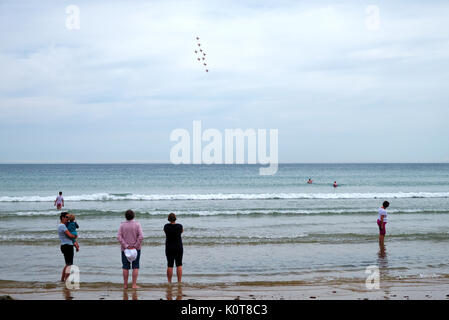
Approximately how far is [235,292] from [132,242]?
95.8 inches

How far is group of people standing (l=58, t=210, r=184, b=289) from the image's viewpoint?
29.5 feet

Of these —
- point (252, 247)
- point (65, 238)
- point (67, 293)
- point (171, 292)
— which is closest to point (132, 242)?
point (171, 292)

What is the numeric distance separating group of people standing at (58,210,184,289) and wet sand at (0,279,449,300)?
41 centimetres

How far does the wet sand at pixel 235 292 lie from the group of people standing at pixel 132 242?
0.41m

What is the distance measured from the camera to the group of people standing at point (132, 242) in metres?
Result: 8.98

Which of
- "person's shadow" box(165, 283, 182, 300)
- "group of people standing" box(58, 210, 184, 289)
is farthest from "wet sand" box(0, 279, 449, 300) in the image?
"group of people standing" box(58, 210, 184, 289)

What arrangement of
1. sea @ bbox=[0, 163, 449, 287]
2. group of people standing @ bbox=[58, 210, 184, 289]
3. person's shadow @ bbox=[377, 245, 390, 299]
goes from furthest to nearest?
sea @ bbox=[0, 163, 449, 287], person's shadow @ bbox=[377, 245, 390, 299], group of people standing @ bbox=[58, 210, 184, 289]

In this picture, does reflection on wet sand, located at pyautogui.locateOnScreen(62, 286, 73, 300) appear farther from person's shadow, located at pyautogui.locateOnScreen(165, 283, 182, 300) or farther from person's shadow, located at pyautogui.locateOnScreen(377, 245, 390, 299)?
person's shadow, located at pyautogui.locateOnScreen(377, 245, 390, 299)

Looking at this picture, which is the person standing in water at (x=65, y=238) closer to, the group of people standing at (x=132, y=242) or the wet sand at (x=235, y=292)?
the group of people standing at (x=132, y=242)

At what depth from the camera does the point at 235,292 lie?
371 inches

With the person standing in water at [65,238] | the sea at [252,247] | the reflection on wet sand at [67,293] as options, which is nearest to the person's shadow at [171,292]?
the sea at [252,247]

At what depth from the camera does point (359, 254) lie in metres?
13.9
